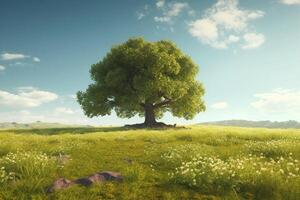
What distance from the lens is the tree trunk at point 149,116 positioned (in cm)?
5748

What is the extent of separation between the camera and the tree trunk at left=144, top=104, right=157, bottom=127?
5748 centimetres

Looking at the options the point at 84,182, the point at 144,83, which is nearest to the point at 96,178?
the point at 84,182

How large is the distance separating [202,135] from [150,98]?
84.7 ft

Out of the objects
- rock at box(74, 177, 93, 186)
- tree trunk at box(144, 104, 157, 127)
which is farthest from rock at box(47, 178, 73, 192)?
tree trunk at box(144, 104, 157, 127)

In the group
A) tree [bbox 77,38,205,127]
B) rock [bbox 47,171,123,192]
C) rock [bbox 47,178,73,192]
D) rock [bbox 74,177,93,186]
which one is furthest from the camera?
tree [bbox 77,38,205,127]

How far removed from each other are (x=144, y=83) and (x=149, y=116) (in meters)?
8.34

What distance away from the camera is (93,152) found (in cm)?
2097

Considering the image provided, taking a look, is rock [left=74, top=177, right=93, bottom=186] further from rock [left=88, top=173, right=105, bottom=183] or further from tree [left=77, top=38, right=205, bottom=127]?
tree [left=77, top=38, right=205, bottom=127]

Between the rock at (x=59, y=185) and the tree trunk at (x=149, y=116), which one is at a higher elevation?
the tree trunk at (x=149, y=116)

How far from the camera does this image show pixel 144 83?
51781 millimetres

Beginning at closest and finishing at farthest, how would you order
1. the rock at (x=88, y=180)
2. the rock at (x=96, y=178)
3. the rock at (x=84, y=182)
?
the rock at (x=88, y=180) → the rock at (x=84, y=182) → the rock at (x=96, y=178)

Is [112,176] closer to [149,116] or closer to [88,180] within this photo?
[88,180]

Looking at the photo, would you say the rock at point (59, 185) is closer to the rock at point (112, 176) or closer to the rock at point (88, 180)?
the rock at point (88, 180)

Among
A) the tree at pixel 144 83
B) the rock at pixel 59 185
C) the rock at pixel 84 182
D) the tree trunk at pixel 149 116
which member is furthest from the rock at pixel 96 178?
the tree trunk at pixel 149 116
